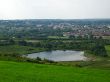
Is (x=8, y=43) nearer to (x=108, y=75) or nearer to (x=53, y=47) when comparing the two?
(x=53, y=47)

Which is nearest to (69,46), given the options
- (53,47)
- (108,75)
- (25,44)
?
(53,47)

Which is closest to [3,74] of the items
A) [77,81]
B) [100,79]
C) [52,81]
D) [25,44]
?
[52,81]

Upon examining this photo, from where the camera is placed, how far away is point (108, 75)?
9.61 metres

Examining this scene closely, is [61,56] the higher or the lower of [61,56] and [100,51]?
the lower

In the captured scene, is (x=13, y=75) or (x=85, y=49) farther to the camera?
(x=85, y=49)

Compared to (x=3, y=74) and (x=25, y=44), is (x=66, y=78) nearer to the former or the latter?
(x=3, y=74)

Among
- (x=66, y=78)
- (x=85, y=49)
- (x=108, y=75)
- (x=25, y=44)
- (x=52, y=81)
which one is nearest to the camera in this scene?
(x=52, y=81)

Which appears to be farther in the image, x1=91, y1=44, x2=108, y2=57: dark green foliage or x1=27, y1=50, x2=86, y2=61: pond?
x1=91, y1=44, x2=108, y2=57: dark green foliage

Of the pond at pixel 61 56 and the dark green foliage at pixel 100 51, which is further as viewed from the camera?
the dark green foliage at pixel 100 51

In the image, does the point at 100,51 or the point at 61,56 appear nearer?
the point at 61,56

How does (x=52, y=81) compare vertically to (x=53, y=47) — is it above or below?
above

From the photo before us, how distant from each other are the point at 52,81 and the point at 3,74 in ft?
5.11

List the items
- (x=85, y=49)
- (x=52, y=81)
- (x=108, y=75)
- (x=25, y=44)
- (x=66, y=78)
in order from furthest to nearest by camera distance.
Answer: (x=25, y=44) → (x=85, y=49) → (x=108, y=75) → (x=66, y=78) → (x=52, y=81)

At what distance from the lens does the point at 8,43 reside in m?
76.6
